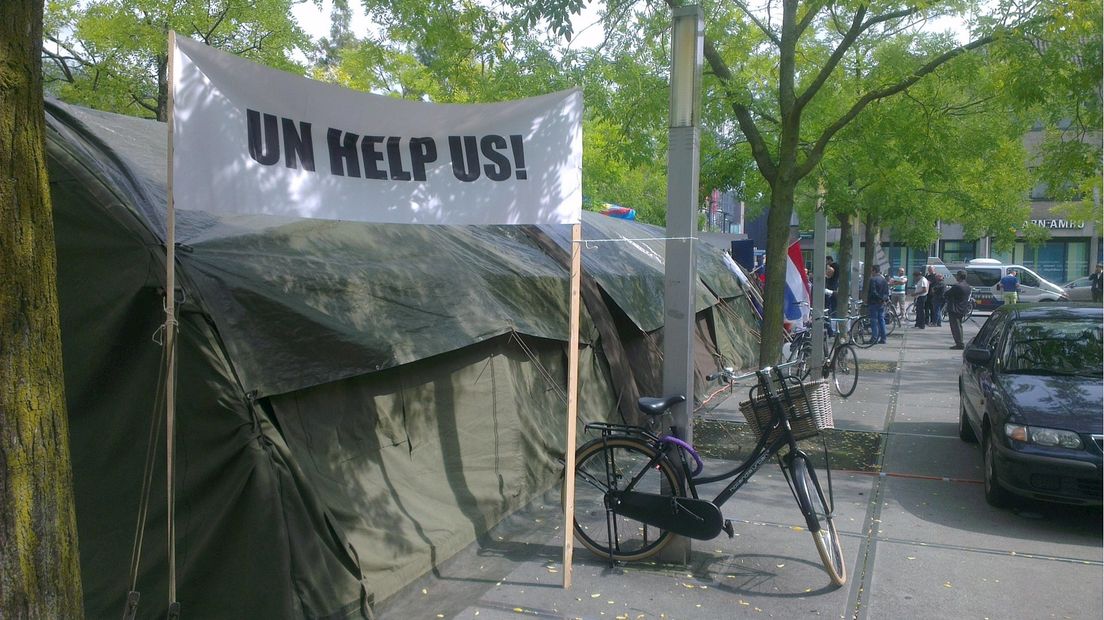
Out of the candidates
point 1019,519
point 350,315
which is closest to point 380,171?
point 350,315

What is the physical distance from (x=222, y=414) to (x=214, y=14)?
1326 centimetres

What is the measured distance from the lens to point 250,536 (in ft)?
14.8

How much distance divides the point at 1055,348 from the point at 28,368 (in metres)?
7.53

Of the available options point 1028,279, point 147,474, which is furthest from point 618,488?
point 1028,279

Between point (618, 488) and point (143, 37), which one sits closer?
point (618, 488)

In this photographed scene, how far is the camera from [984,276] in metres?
34.7

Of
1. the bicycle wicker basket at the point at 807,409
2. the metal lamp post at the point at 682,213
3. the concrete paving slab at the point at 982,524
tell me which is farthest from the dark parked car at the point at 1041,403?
the metal lamp post at the point at 682,213

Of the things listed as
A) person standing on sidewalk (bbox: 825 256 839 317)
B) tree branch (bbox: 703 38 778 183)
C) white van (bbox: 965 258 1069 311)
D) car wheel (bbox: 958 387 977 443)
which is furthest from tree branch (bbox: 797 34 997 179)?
white van (bbox: 965 258 1069 311)

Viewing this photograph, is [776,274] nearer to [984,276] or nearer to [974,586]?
[974,586]

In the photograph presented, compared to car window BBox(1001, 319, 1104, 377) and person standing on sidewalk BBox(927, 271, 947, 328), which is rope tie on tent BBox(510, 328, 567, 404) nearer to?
car window BBox(1001, 319, 1104, 377)

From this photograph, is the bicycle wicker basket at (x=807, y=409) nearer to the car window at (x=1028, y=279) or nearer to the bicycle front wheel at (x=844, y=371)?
the bicycle front wheel at (x=844, y=371)

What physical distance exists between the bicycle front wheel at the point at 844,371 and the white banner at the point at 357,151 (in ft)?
27.4

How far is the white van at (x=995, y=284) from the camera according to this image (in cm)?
3275

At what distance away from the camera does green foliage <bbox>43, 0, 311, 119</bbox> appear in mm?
15320
